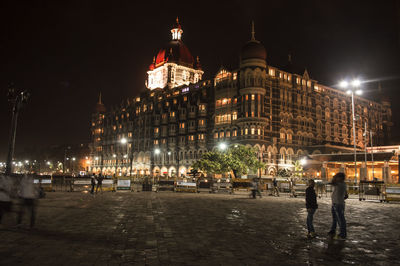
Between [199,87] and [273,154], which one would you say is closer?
[273,154]

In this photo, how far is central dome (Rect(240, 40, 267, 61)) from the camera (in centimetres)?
6538

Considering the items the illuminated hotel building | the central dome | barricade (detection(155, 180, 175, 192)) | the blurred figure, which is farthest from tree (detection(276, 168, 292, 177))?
the blurred figure

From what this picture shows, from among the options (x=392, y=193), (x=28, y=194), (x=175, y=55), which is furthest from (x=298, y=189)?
(x=175, y=55)

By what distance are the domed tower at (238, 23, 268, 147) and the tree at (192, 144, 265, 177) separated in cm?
743

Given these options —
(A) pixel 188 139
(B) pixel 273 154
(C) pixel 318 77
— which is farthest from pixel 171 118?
(C) pixel 318 77

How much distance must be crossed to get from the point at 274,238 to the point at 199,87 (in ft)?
247

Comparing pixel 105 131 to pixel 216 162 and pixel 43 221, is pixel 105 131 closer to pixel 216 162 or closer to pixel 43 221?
pixel 216 162

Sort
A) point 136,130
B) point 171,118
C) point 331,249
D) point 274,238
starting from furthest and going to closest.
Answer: point 136,130 < point 171,118 < point 274,238 < point 331,249

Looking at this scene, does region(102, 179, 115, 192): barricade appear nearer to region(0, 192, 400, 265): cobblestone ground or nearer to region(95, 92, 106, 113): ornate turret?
region(0, 192, 400, 265): cobblestone ground

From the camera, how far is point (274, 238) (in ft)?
30.6

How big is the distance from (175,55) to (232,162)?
224ft

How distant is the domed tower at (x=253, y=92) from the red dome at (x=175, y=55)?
161 feet

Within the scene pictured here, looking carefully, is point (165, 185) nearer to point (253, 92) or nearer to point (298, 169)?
point (253, 92)

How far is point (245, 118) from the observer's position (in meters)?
64.6
